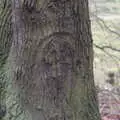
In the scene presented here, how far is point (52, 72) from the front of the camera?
8.52 feet

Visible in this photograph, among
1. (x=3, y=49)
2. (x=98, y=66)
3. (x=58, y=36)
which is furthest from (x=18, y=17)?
(x=98, y=66)

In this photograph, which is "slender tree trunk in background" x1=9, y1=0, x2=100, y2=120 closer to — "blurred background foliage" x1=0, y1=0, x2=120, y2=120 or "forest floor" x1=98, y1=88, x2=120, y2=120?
"blurred background foliage" x1=0, y1=0, x2=120, y2=120

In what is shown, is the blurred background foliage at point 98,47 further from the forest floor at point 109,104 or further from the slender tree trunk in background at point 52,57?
the forest floor at point 109,104

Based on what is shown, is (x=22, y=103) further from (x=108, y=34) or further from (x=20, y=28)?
(x=108, y=34)

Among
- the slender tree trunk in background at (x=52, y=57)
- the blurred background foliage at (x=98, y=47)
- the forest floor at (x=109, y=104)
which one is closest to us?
the slender tree trunk in background at (x=52, y=57)

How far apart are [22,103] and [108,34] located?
4.86 m

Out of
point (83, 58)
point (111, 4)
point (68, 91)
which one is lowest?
point (68, 91)

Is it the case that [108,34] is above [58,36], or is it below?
above

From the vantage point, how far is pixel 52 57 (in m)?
2.59

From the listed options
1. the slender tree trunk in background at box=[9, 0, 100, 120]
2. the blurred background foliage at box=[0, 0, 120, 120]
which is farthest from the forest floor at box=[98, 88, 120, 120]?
the slender tree trunk in background at box=[9, 0, 100, 120]

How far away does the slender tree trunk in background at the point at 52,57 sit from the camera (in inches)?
101

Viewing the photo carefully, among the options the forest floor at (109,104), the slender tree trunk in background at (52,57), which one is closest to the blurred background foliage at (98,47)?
the slender tree trunk in background at (52,57)

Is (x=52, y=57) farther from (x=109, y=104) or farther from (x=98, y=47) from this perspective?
(x=98, y=47)

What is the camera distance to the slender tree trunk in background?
2.57 metres
